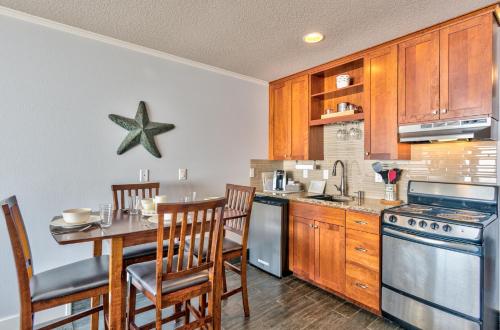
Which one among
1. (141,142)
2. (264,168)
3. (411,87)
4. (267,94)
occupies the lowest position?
(264,168)

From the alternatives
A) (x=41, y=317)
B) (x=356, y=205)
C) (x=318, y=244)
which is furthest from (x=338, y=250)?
(x=41, y=317)

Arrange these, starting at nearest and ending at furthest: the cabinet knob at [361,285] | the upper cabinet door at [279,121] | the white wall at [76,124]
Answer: the white wall at [76,124] → the cabinet knob at [361,285] → the upper cabinet door at [279,121]

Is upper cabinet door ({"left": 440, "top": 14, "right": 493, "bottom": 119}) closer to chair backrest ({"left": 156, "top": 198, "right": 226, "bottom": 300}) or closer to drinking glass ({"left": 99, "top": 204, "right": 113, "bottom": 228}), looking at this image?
chair backrest ({"left": 156, "top": 198, "right": 226, "bottom": 300})

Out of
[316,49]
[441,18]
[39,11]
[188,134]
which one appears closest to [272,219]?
[188,134]

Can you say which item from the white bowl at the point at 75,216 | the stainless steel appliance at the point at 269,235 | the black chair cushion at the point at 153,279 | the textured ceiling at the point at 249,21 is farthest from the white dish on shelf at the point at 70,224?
the stainless steel appliance at the point at 269,235

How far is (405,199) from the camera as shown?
2.65m

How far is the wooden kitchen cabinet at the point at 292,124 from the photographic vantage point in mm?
3309

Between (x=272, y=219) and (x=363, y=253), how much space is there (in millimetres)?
1018

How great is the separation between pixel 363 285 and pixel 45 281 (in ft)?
7.55

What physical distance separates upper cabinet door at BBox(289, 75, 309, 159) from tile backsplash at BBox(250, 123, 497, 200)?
0.30m

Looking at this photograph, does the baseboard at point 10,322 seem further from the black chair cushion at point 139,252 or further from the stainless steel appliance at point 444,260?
the stainless steel appliance at point 444,260

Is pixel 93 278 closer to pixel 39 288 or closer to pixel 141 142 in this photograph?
pixel 39 288

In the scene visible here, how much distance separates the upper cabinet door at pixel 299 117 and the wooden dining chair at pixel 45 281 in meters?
2.39

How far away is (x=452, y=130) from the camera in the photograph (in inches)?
83.5
